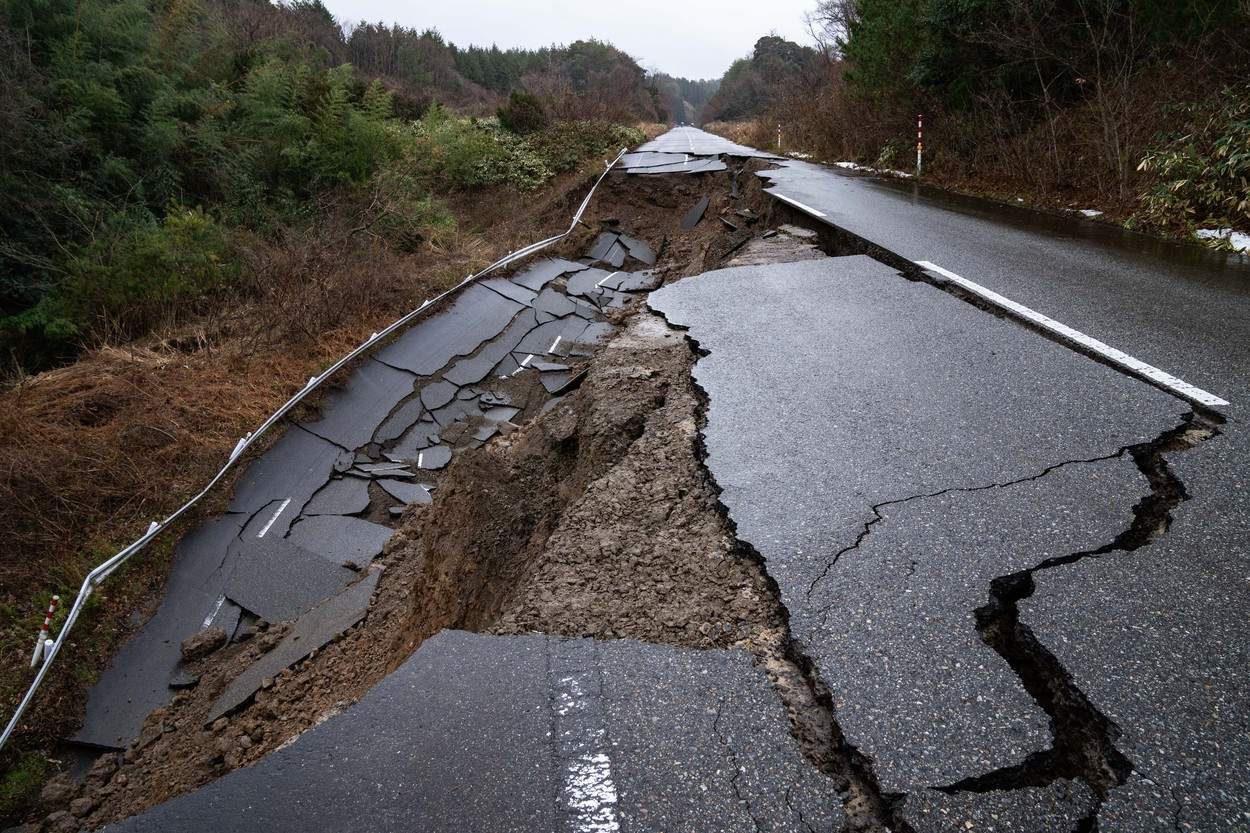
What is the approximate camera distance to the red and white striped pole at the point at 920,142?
1423 cm

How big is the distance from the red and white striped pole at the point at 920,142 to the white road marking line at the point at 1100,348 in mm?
9818

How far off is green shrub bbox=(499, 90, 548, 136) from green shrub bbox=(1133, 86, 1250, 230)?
1535 cm

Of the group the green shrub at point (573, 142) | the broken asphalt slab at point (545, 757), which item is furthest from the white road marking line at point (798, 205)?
the broken asphalt slab at point (545, 757)

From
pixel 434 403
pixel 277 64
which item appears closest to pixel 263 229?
pixel 277 64

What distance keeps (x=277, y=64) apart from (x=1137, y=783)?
1460 centimetres

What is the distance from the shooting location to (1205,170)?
7.77 metres

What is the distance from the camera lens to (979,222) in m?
8.70

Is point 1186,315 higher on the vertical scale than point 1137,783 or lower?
higher

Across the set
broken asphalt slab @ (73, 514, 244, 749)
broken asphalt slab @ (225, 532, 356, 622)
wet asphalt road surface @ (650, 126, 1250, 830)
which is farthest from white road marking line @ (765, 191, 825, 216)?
broken asphalt slab @ (73, 514, 244, 749)

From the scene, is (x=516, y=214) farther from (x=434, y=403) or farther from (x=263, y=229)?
(x=434, y=403)

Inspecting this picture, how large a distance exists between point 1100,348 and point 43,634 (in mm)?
6090

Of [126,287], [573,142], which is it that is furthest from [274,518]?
[573,142]

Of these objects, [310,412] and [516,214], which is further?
[516,214]

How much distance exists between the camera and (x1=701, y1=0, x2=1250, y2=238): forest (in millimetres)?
8062
